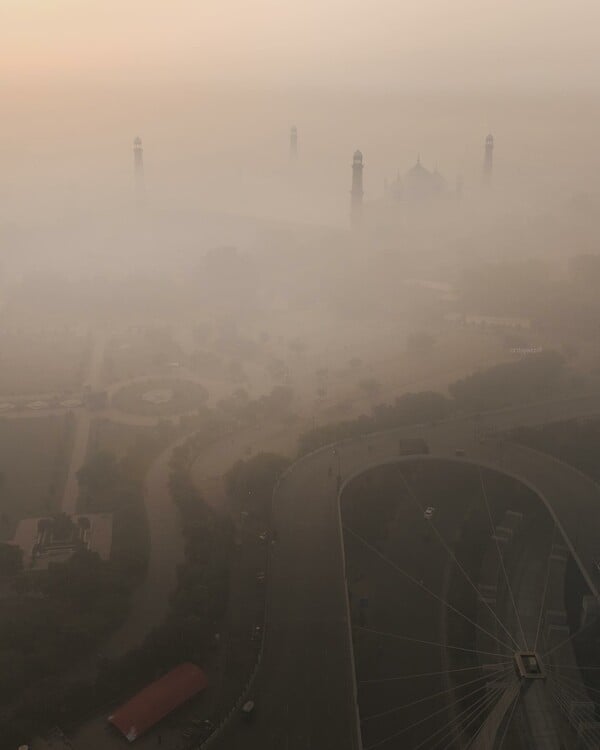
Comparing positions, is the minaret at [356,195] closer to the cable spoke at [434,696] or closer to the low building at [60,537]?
the low building at [60,537]

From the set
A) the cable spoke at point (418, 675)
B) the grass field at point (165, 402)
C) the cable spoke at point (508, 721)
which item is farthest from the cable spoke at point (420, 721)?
the grass field at point (165, 402)

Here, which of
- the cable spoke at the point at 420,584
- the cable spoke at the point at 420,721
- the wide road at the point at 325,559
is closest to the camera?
the wide road at the point at 325,559

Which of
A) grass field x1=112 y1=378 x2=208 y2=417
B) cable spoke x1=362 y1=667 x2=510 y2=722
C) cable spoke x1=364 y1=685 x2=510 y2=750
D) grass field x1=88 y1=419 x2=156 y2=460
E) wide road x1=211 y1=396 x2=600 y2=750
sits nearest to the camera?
wide road x1=211 y1=396 x2=600 y2=750

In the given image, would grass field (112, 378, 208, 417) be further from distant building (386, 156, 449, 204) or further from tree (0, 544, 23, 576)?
distant building (386, 156, 449, 204)

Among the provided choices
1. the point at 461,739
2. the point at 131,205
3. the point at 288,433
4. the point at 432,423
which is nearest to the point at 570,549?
the point at 461,739

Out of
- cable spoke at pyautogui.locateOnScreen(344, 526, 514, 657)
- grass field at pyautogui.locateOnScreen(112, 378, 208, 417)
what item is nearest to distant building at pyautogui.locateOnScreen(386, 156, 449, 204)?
grass field at pyautogui.locateOnScreen(112, 378, 208, 417)
